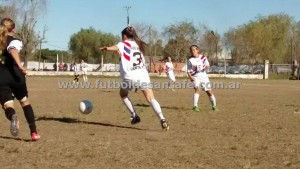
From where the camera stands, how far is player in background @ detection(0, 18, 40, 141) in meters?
7.45

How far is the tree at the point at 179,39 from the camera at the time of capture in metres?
82.3

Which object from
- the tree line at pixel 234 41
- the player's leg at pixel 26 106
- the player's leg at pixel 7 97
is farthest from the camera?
the tree line at pixel 234 41

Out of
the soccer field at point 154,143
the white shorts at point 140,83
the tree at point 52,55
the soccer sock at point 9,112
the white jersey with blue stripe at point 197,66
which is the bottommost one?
the soccer field at point 154,143

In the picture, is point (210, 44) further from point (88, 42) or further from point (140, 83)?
point (140, 83)

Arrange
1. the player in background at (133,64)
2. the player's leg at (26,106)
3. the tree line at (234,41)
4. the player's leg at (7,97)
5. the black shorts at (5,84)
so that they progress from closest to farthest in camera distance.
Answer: the player's leg at (7,97)
the black shorts at (5,84)
the player's leg at (26,106)
the player in background at (133,64)
the tree line at (234,41)

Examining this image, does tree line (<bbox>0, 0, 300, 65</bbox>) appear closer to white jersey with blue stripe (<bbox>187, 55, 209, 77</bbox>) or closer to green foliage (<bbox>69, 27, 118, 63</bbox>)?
green foliage (<bbox>69, 27, 118, 63</bbox>)

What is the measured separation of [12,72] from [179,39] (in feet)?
251

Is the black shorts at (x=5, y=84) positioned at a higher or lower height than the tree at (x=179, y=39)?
lower

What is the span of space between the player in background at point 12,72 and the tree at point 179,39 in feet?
244

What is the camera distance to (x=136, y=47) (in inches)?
363

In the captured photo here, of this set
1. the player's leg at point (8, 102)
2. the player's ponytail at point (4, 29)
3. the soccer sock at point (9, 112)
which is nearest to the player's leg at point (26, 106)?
the player's leg at point (8, 102)

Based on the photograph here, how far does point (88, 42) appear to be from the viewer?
111m

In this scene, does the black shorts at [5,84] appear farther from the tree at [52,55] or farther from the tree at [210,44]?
the tree at [52,55]

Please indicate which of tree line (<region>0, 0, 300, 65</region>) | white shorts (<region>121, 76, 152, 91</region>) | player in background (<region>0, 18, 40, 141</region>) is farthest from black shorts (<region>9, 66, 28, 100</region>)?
tree line (<region>0, 0, 300, 65</region>)
